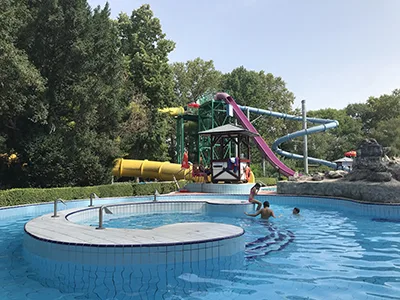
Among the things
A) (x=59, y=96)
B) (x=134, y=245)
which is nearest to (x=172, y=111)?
(x=59, y=96)

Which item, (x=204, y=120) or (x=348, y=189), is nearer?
(x=348, y=189)

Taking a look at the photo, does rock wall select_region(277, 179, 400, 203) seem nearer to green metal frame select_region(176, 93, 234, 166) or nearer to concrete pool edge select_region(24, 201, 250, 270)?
concrete pool edge select_region(24, 201, 250, 270)

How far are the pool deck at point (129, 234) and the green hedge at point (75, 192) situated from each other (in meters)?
6.41

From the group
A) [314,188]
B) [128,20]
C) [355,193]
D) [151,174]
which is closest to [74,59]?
[151,174]

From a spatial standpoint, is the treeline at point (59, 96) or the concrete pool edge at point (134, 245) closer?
the concrete pool edge at point (134, 245)

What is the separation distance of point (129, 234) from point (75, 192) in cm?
1041

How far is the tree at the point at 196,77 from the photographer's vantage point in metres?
45.2

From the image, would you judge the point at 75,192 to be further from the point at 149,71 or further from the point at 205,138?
the point at 205,138

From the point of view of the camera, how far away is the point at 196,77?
152ft

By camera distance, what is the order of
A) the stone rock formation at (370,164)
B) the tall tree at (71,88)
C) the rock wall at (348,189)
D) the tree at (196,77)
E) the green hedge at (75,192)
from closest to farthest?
the rock wall at (348,189), the stone rock formation at (370,164), the green hedge at (75,192), the tall tree at (71,88), the tree at (196,77)

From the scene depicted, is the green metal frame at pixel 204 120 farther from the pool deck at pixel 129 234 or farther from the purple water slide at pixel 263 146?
the pool deck at pixel 129 234

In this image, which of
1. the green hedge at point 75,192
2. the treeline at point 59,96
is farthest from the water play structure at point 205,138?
the treeline at point 59,96

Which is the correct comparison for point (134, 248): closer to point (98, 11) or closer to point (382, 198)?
point (382, 198)

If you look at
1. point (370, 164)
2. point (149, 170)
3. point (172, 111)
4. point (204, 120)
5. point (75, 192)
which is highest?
point (172, 111)
